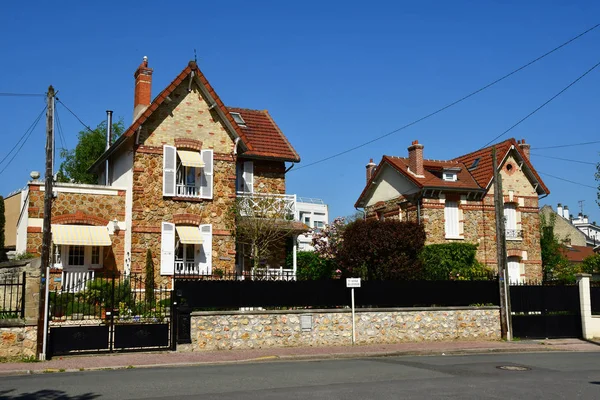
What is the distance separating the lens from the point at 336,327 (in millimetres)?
19750

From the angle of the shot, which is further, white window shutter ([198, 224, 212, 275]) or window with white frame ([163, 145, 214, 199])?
white window shutter ([198, 224, 212, 275])

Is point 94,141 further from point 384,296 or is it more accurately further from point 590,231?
point 590,231

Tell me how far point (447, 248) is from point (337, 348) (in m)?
13.0

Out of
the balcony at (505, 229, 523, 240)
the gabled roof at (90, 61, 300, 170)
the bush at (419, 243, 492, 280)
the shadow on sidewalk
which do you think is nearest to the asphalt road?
the shadow on sidewalk

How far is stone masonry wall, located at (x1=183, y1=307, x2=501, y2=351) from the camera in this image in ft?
59.5

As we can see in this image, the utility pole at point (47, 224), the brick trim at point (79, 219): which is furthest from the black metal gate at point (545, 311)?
the utility pole at point (47, 224)

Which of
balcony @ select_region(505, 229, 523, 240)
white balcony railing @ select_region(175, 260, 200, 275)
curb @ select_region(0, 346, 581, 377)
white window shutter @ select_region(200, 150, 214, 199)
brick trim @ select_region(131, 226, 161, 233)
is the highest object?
white window shutter @ select_region(200, 150, 214, 199)

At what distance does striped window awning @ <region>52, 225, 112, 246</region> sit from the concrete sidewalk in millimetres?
7354

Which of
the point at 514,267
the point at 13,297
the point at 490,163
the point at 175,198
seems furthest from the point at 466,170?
the point at 13,297

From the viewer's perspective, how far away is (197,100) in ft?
84.0

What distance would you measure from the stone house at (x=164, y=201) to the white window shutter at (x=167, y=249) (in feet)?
0.13

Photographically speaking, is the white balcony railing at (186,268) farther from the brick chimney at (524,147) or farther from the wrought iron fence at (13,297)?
the brick chimney at (524,147)

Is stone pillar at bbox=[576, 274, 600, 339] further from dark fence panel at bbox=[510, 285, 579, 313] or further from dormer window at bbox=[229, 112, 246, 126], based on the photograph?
dormer window at bbox=[229, 112, 246, 126]

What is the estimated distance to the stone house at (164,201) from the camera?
77.9ft
